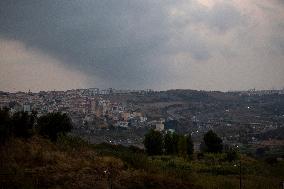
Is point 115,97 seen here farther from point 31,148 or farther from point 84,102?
point 31,148

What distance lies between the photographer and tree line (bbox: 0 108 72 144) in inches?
1019

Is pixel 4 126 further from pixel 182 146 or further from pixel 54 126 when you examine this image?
pixel 182 146

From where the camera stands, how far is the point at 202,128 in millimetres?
112125

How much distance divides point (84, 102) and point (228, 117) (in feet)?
171

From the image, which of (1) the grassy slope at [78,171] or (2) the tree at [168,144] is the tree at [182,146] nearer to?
(2) the tree at [168,144]

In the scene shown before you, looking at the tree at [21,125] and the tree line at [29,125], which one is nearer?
the tree line at [29,125]

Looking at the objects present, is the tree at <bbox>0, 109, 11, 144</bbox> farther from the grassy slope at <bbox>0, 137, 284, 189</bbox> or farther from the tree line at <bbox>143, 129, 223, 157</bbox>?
the tree line at <bbox>143, 129, 223, 157</bbox>

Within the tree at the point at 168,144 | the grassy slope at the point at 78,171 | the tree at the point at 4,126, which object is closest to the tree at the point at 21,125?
the grassy slope at the point at 78,171

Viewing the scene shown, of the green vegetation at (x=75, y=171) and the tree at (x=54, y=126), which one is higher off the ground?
the tree at (x=54, y=126)

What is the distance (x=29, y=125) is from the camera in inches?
1137

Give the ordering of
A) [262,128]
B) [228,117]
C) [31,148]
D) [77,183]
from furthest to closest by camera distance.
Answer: [228,117]
[262,128]
[31,148]
[77,183]

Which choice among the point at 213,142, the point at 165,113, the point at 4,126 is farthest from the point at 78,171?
the point at 165,113

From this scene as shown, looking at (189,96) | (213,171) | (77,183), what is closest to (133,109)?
(189,96)

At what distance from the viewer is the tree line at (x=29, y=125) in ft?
84.9
